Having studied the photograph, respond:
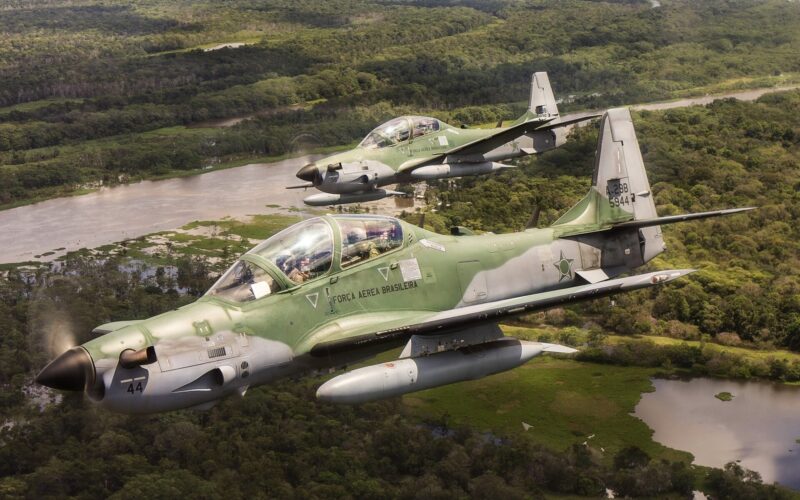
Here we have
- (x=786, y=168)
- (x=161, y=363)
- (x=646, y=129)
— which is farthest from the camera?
(x=646, y=129)

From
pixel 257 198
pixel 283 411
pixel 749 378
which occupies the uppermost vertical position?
pixel 257 198

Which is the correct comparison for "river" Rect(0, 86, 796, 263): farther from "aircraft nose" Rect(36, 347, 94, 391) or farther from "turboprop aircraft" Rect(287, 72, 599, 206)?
"aircraft nose" Rect(36, 347, 94, 391)

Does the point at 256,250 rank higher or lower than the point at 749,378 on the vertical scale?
higher

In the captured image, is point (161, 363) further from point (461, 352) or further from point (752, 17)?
point (752, 17)

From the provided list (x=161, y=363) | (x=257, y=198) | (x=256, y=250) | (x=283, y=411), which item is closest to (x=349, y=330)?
(x=256, y=250)

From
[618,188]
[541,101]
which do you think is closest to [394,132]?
[618,188]

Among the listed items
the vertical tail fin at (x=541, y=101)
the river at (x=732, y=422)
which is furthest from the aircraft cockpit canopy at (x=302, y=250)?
the vertical tail fin at (x=541, y=101)

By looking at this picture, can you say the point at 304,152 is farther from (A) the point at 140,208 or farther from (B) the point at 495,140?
(A) the point at 140,208

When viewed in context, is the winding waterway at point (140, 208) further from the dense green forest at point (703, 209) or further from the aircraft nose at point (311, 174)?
the aircraft nose at point (311, 174)
